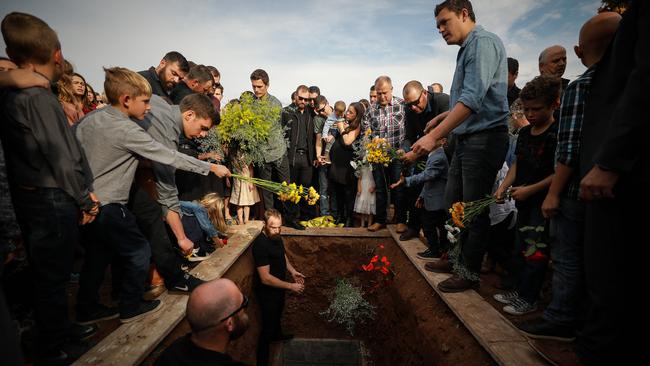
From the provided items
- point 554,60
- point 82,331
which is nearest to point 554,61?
point 554,60

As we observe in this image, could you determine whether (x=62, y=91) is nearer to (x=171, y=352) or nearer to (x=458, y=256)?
(x=171, y=352)

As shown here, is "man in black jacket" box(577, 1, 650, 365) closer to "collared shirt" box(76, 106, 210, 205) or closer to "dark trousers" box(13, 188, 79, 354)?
"collared shirt" box(76, 106, 210, 205)

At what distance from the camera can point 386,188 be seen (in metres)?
5.09

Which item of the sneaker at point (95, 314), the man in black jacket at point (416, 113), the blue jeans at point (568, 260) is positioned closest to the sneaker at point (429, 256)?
the man in black jacket at point (416, 113)

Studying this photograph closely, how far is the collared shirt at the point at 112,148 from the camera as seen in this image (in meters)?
2.31

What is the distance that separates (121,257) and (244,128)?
274 centimetres

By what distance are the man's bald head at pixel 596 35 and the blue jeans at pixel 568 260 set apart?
3.13 feet

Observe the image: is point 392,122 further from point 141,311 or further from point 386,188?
point 141,311

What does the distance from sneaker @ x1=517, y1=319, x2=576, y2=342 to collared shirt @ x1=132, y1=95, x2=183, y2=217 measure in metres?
3.27

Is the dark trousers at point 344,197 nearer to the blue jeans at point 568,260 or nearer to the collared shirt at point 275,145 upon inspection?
the collared shirt at point 275,145

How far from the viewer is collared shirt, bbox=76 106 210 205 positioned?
2.31 meters

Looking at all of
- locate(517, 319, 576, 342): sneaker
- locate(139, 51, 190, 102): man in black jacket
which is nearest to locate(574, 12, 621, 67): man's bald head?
locate(517, 319, 576, 342): sneaker

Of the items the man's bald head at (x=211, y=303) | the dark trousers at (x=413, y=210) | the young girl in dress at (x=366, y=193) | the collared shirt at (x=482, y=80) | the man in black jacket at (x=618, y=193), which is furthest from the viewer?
the young girl in dress at (x=366, y=193)

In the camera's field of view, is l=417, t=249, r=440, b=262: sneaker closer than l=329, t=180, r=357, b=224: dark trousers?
Yes
